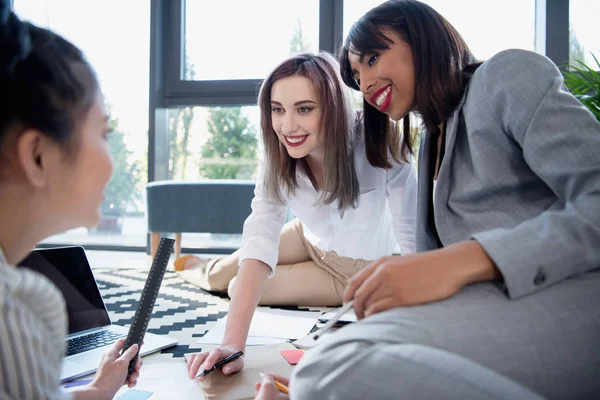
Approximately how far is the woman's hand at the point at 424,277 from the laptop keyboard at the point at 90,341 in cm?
81

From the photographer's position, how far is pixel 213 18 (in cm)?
354

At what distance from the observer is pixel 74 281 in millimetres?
1276

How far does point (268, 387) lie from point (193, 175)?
116 inches

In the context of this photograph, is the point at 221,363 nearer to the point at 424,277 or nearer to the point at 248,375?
the point at 248,375

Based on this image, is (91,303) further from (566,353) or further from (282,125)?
(566,353)

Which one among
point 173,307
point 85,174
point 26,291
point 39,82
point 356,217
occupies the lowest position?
point 173,307

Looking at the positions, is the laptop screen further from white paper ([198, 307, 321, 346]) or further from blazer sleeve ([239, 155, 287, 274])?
blazer sleeve ([239, 155, 287, 274])

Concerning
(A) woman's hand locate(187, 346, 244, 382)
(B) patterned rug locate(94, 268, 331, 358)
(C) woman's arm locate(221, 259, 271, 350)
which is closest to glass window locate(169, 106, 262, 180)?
(B) patterned rug locate(94, 268, 331, 358)

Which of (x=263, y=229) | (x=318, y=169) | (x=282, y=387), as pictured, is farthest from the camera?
(x=318, y=169)

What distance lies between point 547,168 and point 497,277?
19cm

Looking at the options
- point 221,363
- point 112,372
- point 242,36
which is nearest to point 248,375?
point 221,363

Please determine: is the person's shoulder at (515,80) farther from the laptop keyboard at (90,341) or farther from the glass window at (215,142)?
the glass window at (215,142)

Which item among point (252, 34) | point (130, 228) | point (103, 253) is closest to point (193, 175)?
point (130, 228)

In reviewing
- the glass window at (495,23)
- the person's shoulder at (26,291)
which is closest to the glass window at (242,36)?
the glass window at (495,23)
